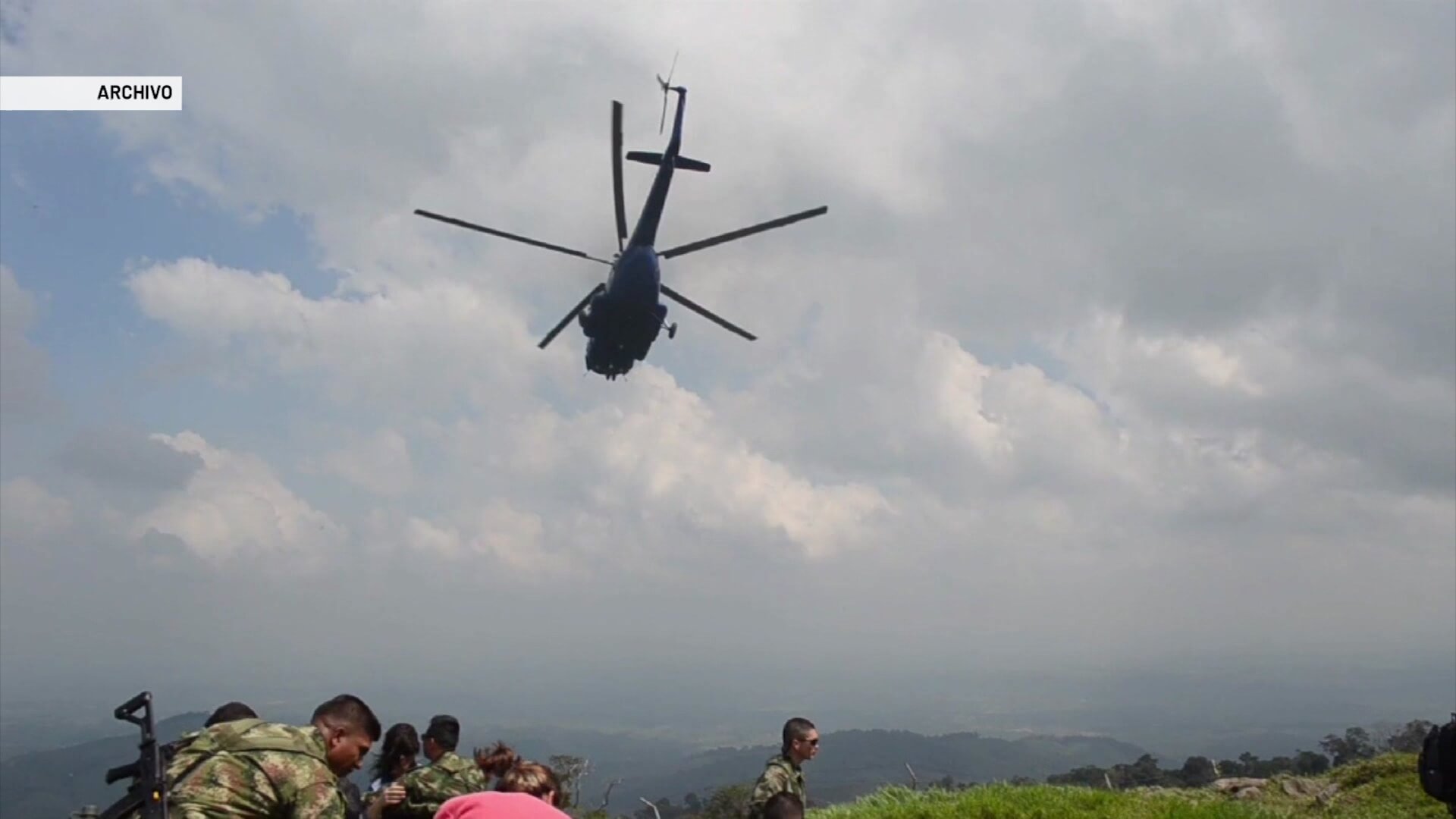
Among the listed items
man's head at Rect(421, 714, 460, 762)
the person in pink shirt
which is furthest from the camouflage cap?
the person in pink shirt

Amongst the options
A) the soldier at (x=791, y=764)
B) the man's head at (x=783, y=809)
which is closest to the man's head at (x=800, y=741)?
the soldier at (x=791, y=764)

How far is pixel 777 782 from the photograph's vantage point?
7055mm

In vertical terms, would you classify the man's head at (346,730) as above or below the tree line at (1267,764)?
above

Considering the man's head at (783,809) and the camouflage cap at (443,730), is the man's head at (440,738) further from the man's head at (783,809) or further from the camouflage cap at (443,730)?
the man's head at (783,809)

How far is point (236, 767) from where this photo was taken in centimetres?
398

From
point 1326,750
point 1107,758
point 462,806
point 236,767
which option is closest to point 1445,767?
point 462,806

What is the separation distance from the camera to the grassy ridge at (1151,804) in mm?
10039

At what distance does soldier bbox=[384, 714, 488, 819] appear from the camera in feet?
20.7

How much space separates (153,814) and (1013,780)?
1161 cm

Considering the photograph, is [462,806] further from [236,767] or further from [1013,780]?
[1013,780]

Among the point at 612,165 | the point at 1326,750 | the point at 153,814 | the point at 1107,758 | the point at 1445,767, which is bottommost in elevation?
the point at 1107,758

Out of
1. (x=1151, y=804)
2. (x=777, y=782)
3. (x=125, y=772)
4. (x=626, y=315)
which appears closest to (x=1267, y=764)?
(x=1151, y=804)

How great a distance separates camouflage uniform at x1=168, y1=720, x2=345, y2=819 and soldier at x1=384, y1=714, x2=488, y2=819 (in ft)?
7.75

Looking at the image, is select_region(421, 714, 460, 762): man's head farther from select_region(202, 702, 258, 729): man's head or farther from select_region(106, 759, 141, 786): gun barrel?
select_region(106, 759, 141, 786): gun barrel
